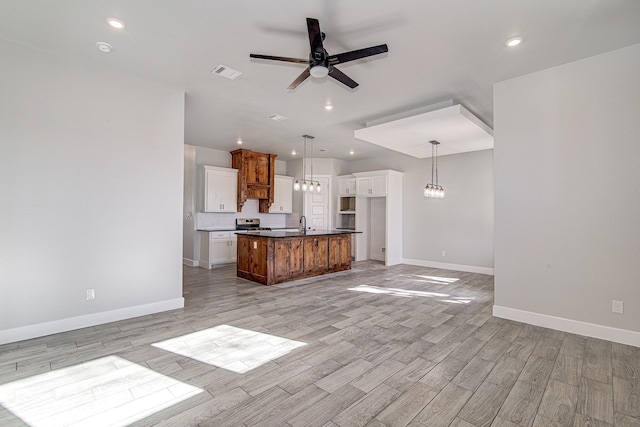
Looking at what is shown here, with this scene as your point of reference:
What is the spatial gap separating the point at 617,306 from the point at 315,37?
13.3 feet

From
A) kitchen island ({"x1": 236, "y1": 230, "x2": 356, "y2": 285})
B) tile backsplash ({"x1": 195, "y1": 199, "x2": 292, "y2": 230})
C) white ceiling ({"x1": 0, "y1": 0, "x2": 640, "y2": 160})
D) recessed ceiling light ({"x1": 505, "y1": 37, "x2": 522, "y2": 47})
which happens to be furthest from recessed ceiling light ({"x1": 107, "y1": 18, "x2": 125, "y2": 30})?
tile backsplash ({"x1": 195, "y1": 199, "x2": 292, "y2": 230})

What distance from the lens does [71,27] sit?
275 cm

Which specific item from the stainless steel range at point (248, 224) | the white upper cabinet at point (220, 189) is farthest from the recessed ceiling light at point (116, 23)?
the stainless steel range at point (248, 224)

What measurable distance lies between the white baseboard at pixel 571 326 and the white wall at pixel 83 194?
14.3 feet

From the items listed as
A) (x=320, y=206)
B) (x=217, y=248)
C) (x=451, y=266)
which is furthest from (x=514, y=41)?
(x=217, y=248)

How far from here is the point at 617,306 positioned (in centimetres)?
307

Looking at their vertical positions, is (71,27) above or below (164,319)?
above

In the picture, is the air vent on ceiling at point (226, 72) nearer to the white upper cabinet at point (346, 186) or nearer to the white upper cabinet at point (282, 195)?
the white upper cabinet at point (282, 195)

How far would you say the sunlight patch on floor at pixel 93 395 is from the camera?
1.87 meters

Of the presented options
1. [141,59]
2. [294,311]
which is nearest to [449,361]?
[294,311]

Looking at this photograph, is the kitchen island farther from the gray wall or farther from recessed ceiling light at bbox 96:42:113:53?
recessed ceiling light at bbox 96:42:113:53

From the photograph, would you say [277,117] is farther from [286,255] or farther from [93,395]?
[93,395]

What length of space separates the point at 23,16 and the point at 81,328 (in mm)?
3143

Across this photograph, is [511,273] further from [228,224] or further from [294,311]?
[228,224]
